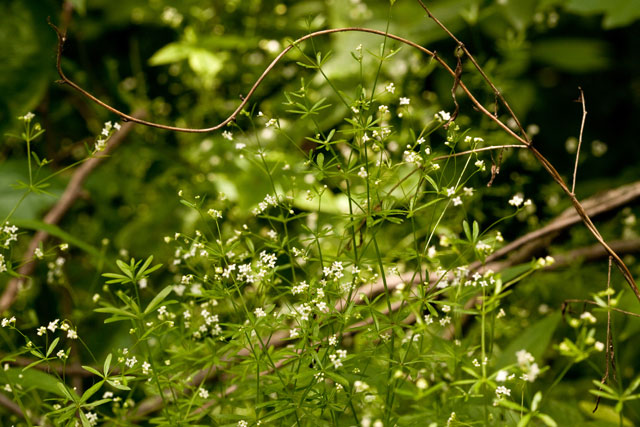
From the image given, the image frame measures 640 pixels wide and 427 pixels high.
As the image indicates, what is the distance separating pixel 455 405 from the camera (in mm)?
739

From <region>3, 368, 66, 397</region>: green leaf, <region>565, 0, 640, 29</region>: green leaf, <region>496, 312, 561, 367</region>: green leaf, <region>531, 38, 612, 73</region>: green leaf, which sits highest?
<region>565, 0, 640, 29</region>: green leaf

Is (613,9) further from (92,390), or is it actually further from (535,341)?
(92,390)

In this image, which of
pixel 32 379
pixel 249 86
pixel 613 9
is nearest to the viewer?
pixel 32 379

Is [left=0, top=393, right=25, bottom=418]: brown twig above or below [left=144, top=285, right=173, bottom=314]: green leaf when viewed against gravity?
below

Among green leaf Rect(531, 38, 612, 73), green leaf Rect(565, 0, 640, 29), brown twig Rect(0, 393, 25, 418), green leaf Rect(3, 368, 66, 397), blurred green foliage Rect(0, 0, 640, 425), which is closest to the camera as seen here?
green leaf Rect(3, 368, 66, 397)

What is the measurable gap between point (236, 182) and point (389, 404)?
960mm

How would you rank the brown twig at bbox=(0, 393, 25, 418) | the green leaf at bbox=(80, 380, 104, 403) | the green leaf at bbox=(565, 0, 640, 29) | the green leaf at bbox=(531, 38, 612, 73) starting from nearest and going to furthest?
1. the green leaf at bbox=(80, 380, 104, 403)
2. the brown twig at bbox=(0, 393, 25, 418)
3. the green leaf at bbox=(565, 0, 640, 29)
4. the green leaf at bbox=(531, 38, 612, 73)

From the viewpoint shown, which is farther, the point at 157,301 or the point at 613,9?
the point at 613,9

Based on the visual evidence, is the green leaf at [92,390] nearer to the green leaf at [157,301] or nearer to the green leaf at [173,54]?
the green leaf at [157,301]

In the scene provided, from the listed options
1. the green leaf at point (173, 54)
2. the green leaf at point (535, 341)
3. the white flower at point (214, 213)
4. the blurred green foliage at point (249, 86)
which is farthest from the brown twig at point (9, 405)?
the green leaf at point (173, 54)

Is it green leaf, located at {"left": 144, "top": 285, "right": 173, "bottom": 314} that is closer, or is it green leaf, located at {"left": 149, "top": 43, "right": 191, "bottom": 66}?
green leaf, located at {"left": 144, "top": 285, "right": 173, "bottom": 314}

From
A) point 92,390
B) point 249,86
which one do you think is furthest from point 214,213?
point 249,86

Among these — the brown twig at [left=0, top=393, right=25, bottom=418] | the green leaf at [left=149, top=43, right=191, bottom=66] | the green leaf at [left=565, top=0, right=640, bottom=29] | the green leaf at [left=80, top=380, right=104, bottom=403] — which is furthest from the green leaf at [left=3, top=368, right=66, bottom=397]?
the green leaf at [left=565, top=0, right=640, bottom=29]

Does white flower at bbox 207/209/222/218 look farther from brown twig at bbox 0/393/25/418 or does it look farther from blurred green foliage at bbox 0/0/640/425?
blurred green foliage at bbox 0/0/640/425
